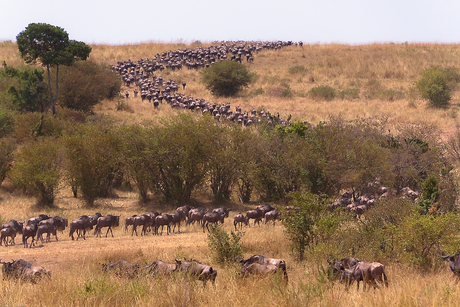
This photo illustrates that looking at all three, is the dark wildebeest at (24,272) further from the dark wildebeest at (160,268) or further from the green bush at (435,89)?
the green bush at (435,89)

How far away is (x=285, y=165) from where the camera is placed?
79.9 feet

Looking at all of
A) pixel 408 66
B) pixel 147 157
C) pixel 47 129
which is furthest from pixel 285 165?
pixel 408 66

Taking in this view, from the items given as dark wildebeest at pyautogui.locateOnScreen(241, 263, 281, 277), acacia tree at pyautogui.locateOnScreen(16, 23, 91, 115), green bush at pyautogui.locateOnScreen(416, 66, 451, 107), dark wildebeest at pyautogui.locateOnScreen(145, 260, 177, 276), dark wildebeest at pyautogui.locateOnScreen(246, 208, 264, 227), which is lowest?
dark wildebeest at pyautogui.locateOnScreen(246, 208, 264, 227)

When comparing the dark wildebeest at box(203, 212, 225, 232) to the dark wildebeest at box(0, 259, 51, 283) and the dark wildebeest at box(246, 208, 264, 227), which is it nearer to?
the dark wildebeest at box(246, 208, 264, 227)

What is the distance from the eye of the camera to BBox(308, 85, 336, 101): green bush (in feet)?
167

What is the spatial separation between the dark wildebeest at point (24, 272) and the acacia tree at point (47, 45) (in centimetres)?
3109

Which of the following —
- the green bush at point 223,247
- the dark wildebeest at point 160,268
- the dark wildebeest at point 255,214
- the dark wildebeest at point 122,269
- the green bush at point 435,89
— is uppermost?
the green bush at point 435,89

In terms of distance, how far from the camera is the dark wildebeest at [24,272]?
376 inches

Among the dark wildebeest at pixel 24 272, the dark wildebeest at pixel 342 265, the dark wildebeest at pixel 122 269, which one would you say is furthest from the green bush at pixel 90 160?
the dark wildebeest at pixel 342 265

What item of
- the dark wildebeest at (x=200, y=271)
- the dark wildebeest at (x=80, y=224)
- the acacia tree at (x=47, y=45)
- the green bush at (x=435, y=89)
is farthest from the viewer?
the green bush at (x=435, y=89)

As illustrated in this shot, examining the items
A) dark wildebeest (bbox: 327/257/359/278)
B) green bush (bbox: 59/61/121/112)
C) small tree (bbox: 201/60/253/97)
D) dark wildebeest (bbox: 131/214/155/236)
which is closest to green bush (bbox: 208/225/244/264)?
dark wildebeest (bbox: 327/257/359/278)

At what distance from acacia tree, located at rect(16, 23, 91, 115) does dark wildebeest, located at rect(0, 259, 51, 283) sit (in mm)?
31094

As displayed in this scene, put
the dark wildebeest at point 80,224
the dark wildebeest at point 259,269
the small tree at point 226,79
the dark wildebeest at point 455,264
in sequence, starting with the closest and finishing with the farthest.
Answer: the dark wildebeest at point 259,269, the dark wildebeest at point 455,264, the dark wildebeest at point 80,224, the small tree at point 226,79

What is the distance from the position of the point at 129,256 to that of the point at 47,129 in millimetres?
22622
